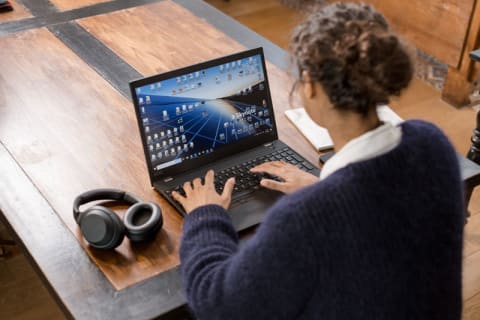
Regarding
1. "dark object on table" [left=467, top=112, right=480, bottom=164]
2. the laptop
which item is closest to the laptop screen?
the laptop

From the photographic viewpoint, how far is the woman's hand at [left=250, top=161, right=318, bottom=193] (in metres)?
1.38

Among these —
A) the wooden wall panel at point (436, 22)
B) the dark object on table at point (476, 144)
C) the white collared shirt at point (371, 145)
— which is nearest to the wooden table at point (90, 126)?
the white collared shirt at point (371, 145)

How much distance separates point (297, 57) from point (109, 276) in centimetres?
54

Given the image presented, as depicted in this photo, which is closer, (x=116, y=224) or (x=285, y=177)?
(x=116, y=224)

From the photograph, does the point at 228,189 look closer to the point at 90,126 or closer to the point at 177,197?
the point at 177,197

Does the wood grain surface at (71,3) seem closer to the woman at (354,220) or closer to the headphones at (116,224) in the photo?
the headphones at (116,224)

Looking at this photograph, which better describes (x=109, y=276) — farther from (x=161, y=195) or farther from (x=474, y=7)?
(x=474, y=7)

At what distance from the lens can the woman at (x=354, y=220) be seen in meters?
0.97

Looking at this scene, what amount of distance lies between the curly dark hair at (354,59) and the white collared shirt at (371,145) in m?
0.04

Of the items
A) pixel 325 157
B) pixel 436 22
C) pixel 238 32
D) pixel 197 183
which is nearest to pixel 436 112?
pixel 436 22

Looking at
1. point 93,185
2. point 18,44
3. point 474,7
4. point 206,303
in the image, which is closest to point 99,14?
point 18,44

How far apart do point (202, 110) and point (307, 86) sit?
1.29 ft

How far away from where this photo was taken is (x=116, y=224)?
124cm

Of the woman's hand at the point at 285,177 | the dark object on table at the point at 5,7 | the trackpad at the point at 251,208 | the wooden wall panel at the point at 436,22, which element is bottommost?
the wooden wall panel at the point at 436,22
